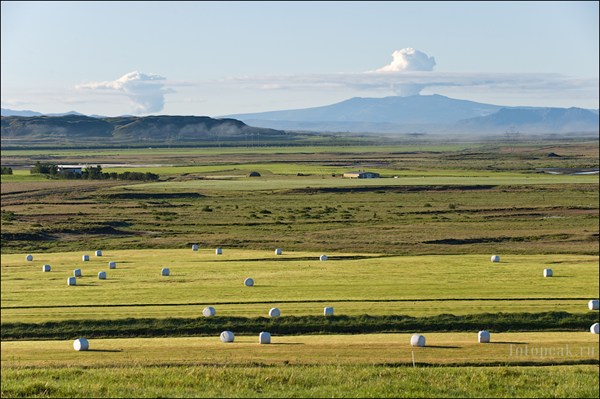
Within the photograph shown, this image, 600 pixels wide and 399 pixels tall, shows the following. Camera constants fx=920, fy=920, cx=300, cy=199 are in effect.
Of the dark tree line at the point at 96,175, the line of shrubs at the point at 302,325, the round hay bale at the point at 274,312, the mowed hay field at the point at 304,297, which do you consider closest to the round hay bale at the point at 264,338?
the mowed hay field at the point at 304,297

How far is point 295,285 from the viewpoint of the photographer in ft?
154

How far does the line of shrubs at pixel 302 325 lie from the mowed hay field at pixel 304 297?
0.29 ft

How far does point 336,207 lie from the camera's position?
309 feet

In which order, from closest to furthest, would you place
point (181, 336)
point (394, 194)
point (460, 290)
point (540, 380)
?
point (540, 380), point (181, 336), point (460, 290), point (394, 194)

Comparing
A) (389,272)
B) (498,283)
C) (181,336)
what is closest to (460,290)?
(498,283)

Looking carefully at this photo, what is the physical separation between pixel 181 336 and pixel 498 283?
17.7 metres

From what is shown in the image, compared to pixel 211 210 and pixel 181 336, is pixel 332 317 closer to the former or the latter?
pixel 181 336

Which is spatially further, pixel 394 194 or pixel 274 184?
pixel 274 184

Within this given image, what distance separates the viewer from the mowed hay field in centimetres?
2233

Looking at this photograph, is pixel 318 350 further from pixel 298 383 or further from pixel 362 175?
pixel 362 175

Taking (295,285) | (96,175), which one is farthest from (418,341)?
(96,175)

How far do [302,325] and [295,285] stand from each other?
364 inches

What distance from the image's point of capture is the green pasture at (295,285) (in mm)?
40844

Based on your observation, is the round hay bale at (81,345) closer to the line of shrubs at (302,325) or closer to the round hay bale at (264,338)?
the line of shrubs at (302,325)
